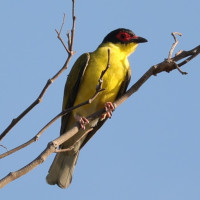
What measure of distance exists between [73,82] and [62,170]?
1.23 m

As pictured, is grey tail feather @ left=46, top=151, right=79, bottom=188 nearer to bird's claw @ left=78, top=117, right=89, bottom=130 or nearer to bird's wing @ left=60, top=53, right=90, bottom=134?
bird's wing @ left=60, top=53, right=90, bottom=134

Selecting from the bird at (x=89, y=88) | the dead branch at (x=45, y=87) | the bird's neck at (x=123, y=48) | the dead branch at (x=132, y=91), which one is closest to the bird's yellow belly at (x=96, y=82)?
the bird at (x=89, y=88)

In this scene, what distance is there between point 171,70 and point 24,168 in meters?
1.91

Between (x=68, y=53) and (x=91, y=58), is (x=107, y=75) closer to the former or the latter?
(x=91, y=58)

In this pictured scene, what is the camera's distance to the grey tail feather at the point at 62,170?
673 centimetres

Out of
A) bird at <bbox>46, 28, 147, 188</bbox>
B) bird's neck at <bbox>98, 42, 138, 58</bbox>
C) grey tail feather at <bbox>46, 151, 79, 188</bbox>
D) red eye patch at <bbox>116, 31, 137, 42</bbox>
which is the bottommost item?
grey tail feather at <bbox>46, 151, 79, 188</bbox>

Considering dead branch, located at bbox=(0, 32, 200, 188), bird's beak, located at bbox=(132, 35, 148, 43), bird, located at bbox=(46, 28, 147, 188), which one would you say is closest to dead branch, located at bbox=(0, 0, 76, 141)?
dead branch, located at bbox=(0, 32, 200, 188)

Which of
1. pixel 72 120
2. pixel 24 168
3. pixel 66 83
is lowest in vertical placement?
pixel 24 168

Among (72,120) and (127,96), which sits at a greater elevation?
(72,120)

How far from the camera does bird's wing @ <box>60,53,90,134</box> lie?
22.2 feet

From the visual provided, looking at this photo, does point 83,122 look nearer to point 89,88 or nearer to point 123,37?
point 89,88

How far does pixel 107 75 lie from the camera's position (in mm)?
6594

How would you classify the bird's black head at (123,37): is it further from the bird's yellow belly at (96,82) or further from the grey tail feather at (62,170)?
the grey tail feather at (62,170)

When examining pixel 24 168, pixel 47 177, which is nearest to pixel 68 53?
pixel 24 168
